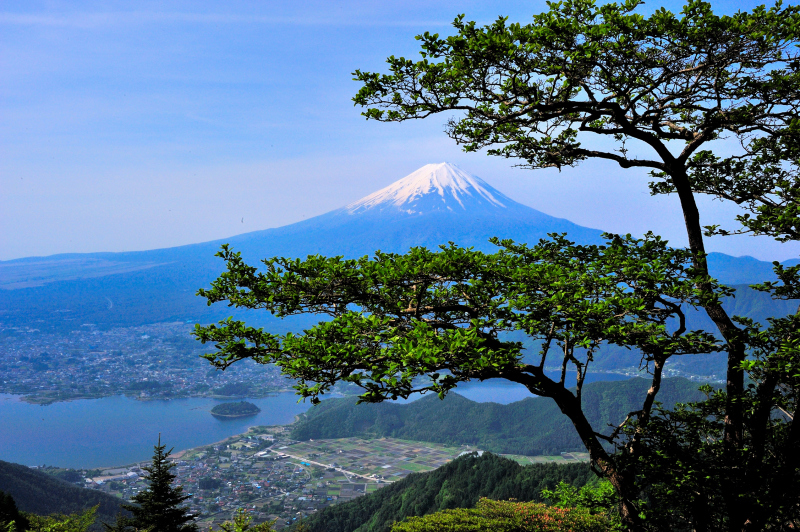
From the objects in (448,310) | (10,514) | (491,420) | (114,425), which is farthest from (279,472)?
(448,310)

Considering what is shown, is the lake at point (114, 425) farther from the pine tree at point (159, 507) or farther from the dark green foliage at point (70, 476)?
the pine tree at point (159, 507)

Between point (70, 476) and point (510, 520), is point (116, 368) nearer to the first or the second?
point (70, 476)

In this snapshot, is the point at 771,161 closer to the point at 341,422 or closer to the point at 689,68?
the point at 689,68

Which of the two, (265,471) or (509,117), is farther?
(265,471)

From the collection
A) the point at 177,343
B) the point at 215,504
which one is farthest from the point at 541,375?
the point at 177,343

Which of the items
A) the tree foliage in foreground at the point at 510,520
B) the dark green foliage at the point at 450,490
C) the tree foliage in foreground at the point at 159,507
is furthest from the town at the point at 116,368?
the tree foliage in foreground at the point at 510,520

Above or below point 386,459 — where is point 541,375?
above
